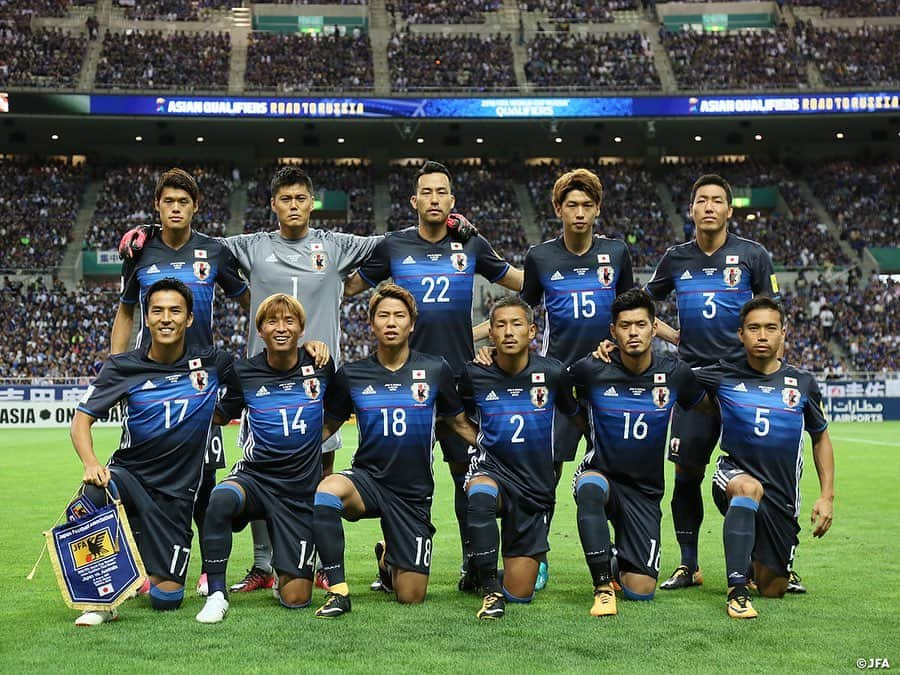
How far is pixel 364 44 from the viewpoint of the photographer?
141ft

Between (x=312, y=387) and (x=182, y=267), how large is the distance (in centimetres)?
122

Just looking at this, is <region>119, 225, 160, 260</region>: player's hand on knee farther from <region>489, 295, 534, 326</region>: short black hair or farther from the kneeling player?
<region>489, 295, 534, 326</region>: short black hair

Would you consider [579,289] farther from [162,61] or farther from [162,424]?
[162,61]

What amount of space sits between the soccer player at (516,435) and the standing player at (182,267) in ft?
5.47

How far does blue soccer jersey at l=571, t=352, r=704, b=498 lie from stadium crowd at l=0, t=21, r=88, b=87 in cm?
3732

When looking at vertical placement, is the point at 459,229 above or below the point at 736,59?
below

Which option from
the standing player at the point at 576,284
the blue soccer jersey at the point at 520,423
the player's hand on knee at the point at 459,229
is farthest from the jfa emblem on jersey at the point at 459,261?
the blue soccer jersey at the point at 520,423

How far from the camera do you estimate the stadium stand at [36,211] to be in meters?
37.0

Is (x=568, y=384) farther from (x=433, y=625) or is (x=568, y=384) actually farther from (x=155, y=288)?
(x=155, y=288)

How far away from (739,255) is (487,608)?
2824mm

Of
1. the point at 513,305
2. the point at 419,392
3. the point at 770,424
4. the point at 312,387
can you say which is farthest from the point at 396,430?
the point at 770,424

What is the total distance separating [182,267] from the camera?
6.37m

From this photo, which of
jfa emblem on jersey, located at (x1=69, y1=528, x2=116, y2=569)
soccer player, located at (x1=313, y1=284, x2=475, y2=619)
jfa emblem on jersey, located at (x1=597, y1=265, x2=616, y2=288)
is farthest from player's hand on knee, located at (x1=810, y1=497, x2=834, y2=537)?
jfa emblem on jersey, located at (x1=69, y1=528, x2=116, y2=569)

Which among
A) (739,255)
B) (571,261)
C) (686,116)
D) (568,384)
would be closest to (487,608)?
(568,384)
